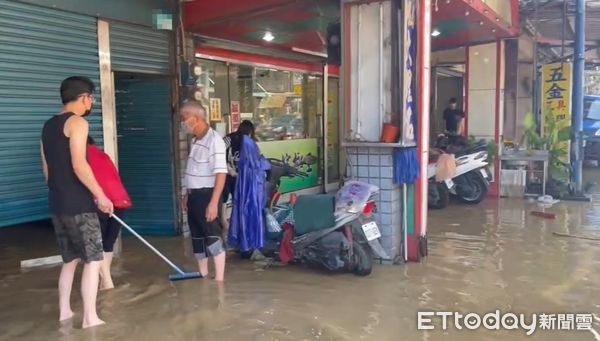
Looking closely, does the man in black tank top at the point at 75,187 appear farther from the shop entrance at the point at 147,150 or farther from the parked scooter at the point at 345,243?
the shop entrance at the point at 147,150

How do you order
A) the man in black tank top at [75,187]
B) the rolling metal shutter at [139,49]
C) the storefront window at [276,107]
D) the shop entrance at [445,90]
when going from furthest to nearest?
Answer: the shop entrance at [445,90] < the storefront window at [276,107] < the rolling metal shutter at [139,49] < the man in black tank top at [75,187]

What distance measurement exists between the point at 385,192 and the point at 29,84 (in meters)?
3.25

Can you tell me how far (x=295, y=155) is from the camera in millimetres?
8828

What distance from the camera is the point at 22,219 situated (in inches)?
186

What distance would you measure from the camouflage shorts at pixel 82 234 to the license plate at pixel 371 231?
224 centimetres

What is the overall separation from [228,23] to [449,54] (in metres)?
6.08

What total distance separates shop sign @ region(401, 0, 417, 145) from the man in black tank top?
266 centimetres

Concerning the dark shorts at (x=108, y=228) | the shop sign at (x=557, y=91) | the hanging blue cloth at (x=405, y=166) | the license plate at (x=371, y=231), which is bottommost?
the license plate at (x=371, y=231)

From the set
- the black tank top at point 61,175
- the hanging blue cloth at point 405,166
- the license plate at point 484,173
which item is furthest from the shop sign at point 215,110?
the license plate at point 484,173

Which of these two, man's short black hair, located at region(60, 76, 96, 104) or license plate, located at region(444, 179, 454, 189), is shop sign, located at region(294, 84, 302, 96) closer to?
license plate, located at region(444, 179, 454, 189)

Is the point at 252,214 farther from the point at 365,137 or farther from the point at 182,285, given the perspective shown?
the point at 365,137

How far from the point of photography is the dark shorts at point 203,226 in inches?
171

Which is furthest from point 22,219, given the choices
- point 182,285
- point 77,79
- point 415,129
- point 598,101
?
point 598,101

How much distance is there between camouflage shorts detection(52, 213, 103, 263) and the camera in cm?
348
